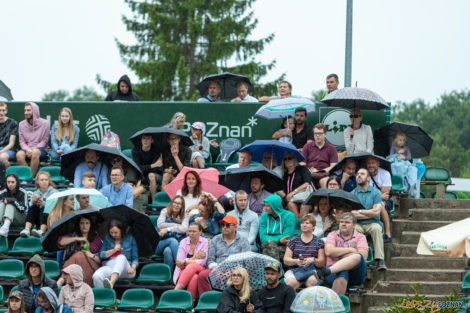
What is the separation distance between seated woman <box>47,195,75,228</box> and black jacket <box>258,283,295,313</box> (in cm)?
356

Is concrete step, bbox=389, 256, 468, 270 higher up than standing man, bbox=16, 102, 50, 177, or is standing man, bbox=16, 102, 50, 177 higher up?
standing man, bbox=16, 102, 50, 177

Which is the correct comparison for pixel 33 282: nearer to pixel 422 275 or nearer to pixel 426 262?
pixel 422 275

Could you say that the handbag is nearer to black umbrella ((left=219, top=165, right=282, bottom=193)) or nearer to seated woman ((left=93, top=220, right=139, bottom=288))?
black umbrella ((left=219, top=165, right=282, bottom=193))

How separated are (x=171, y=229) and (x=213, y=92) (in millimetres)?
5045

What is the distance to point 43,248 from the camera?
13102 millimetres

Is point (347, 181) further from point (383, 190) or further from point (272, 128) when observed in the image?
point (272, 128)

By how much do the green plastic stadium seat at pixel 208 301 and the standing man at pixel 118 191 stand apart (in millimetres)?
2621

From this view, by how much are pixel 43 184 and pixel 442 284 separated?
593 centimetres

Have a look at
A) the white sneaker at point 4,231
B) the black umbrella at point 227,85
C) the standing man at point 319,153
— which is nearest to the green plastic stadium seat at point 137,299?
the white sneaker at point 4,231

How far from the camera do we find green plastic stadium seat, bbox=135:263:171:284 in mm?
12770

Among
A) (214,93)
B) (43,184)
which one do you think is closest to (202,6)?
(214,93)

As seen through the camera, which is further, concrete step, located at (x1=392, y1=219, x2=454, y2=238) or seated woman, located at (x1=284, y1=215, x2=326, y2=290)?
concrete step, located at (x1=392, y1=219, x2=454, y2=238)

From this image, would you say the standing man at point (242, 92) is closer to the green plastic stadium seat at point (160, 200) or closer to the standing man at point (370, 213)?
the green plastic stadium seat at point (160, 200)

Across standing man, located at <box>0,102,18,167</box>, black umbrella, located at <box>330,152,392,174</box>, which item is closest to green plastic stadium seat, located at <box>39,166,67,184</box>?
standing man, located at <box>0,102,18,167</box>
